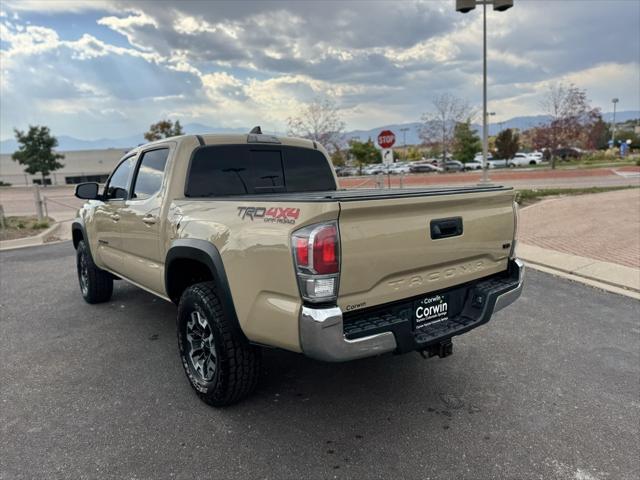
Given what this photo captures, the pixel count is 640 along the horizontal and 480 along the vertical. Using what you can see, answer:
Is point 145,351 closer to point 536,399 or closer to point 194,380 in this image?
point 194,380

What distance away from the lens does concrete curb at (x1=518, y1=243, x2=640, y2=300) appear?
5.95 m

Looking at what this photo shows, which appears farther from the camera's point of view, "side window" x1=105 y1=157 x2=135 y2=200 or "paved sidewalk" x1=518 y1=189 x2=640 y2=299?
"paved sidewalk" x1=518 y1=189 x2=640 y2=299

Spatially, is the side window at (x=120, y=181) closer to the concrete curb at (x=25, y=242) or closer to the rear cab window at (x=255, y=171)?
the rear cab window at (x=255, y=171)

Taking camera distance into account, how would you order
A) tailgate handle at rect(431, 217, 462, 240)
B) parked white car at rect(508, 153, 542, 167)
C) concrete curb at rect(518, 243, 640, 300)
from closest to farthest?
tailgate handle at rect(431, 217, 462, 240)
concrete curb at rect(518, 243, 640, 300)
parked white car at rect(508, 153, 542, 167)

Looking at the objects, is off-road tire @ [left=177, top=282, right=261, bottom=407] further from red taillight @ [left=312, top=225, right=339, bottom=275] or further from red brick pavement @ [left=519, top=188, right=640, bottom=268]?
red brick pavement @ [left=519, top=188, right=640, bottom=268]

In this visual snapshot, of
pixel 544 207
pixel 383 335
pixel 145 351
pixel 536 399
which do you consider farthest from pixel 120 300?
pixel 544 207

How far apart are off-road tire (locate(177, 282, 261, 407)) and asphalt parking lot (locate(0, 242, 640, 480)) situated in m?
0.16

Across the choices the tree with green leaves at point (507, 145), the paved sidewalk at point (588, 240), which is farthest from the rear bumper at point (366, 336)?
the tree with green leaves at point (507, 145)

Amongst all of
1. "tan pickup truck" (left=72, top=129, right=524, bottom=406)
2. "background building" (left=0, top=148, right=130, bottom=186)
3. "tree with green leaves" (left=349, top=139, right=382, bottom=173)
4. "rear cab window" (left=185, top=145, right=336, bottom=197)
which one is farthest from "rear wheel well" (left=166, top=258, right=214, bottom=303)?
"background building" (left=0, top=148, right=130, bottom=186)

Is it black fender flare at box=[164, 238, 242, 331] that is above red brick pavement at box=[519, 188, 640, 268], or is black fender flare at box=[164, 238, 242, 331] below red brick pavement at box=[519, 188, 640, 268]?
above

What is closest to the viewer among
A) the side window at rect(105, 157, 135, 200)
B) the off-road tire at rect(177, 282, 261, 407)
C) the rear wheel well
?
the off-road tire at rect(177, 282, 261, 407)

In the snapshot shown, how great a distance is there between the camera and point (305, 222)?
237 cm

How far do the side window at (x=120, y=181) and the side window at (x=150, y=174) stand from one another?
259mm

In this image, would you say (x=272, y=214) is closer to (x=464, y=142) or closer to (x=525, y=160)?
(x=464, y=142)
